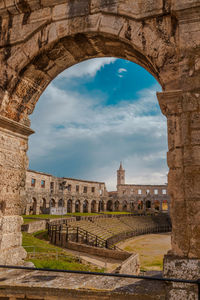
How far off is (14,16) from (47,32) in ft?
3.08

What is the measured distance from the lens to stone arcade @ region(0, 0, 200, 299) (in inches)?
123

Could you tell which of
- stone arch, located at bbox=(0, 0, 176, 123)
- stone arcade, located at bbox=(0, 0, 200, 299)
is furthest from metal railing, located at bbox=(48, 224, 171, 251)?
stone arch, located at bbox=(0, 0, 176, 123)

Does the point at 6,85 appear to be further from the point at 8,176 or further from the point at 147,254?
the point at 147,254

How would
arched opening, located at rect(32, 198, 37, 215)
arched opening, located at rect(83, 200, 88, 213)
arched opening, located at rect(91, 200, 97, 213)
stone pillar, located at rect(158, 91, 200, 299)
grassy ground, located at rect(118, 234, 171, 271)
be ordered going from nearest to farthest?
stone pillar, located at rect(158, 91, 200, 299) → grassy ground, located at rect(118, 234, 171, 271) → arched opening, located at rect(32, 198, 37, 215) → arched opening, located at rect(83, 200, 88, 213) → arched opening, located at rect(91, 200, 97, 213)

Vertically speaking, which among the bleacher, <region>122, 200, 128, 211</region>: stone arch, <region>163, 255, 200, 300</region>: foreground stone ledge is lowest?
the bleacher

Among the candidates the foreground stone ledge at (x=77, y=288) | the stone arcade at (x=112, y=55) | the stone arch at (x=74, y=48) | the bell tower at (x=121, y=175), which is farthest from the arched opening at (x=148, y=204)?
the foreground stone ledge at (x=77, y=288)

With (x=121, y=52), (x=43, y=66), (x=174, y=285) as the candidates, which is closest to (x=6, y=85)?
(x=43, y=66)

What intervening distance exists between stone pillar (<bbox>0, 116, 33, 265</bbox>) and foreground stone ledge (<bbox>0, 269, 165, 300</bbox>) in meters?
1.04

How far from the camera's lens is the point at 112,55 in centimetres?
476

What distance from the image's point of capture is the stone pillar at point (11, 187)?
4.39m

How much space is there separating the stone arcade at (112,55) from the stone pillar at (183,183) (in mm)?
11

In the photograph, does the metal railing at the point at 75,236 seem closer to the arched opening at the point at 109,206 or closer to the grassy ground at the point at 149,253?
the grassy ground at the point at 149,253

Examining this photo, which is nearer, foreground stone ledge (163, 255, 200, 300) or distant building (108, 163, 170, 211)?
foreground stone ledge (163, 255, 200, 300)

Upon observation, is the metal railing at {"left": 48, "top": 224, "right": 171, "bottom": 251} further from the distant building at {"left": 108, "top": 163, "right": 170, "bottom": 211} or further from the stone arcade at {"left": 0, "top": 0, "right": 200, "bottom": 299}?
the distant building at {"left": 108, "top": 163, "right": 170, "bottom": 211}
